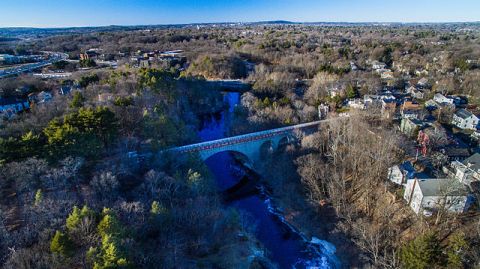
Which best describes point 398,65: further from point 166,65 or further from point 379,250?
point 379,250

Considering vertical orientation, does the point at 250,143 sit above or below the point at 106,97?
below

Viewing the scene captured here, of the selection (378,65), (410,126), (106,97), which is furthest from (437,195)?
(378,65)

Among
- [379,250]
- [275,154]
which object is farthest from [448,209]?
[275,154]

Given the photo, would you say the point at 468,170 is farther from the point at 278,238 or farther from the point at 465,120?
the point at 278,238

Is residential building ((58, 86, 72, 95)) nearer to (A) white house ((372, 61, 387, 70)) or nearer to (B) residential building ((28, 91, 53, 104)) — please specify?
(B) residential building ((28, 91, 53, 104))

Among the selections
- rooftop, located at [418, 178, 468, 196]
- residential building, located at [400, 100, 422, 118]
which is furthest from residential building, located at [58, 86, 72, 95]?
residential building, located at [400, 100, 422, 118]

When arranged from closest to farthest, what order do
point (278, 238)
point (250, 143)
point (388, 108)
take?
point (278, 238) < point (250, 143) < point (388, 108)
